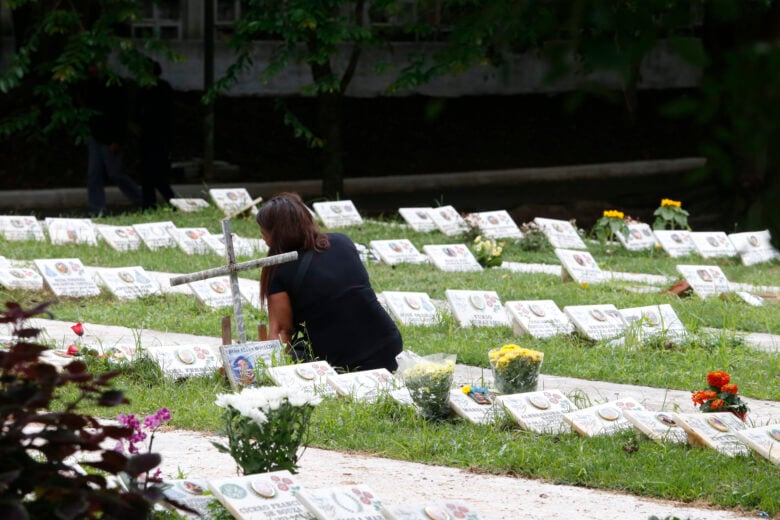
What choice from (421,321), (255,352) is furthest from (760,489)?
(421,321)

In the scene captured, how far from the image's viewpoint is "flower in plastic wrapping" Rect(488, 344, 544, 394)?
6211 mm

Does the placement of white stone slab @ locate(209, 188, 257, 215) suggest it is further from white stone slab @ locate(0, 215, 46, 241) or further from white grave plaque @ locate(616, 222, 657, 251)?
white grave plaque @ locate(616, 222, 657, 251)

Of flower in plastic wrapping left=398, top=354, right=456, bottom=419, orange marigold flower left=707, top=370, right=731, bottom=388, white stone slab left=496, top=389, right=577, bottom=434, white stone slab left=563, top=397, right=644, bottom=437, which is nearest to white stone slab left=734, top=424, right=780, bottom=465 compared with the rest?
orange marigold flower left=707, top=370, right=731, bottom=388

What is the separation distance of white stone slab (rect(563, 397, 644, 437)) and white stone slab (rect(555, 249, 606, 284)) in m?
4.72

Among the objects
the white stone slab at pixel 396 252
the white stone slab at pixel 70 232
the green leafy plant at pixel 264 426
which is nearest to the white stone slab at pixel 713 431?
the green leafy plant at pixel 264 426

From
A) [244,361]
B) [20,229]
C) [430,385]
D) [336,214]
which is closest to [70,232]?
[20,229]

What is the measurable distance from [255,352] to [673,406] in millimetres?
2218

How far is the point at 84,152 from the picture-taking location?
20.8 m

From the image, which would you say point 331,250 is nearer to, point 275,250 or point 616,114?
point 275,250

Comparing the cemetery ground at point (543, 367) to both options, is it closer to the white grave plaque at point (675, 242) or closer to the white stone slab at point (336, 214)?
the white grave plaque at point (675, 242)

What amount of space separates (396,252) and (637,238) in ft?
9.17

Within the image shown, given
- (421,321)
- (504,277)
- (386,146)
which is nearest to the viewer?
(421,321)

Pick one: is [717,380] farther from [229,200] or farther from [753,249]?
[229,200]

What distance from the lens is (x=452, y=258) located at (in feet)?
37.5
